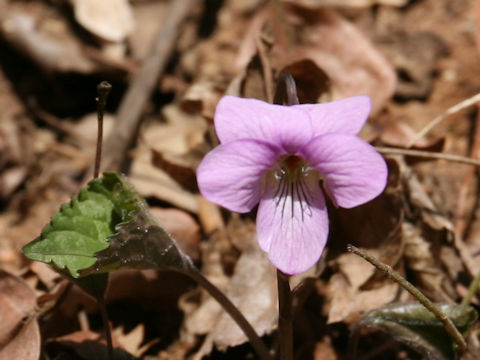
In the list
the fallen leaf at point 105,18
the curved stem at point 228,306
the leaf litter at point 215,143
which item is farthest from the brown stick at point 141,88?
the curved stem at point 228,306

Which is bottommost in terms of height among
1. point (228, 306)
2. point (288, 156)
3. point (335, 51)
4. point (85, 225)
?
point (228, 306)

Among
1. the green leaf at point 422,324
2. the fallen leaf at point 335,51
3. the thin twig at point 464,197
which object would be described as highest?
the fallen leaf at point 335,51

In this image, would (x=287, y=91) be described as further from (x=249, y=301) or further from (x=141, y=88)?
(x=141, y=88)

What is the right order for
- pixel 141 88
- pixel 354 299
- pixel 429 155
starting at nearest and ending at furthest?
pixel 354 299, pixel 429 155, pixel 141 88

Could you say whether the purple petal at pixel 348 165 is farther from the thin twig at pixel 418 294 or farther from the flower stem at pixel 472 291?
the flower stem at pixel 472 291

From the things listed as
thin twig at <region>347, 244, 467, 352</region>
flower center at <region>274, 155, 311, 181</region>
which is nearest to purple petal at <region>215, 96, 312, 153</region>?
flower center at <region>274, 155, 311, 181</region>

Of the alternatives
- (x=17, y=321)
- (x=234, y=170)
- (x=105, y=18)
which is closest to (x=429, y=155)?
(x=234, y=170)

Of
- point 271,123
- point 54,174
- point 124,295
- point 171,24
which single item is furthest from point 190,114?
point 271,123
